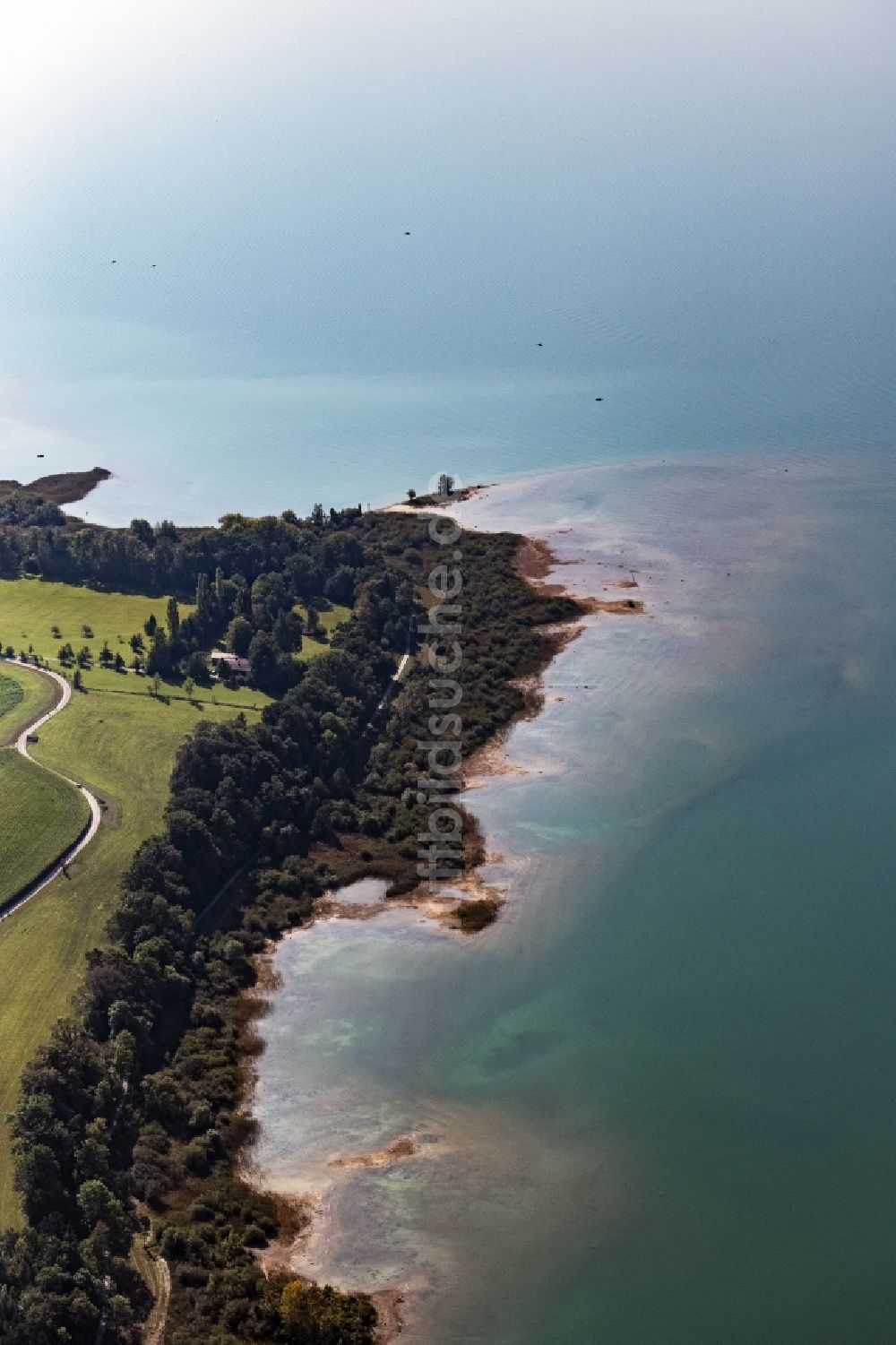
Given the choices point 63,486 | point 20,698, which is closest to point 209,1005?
point 20,698

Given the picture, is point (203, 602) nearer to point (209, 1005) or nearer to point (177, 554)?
point (177, 554)

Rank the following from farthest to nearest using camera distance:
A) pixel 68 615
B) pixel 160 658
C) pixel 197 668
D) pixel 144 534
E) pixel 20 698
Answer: pixel 144 534
pixel 68 615
pixel 160 658
pixel 197 668
pixel 20 698

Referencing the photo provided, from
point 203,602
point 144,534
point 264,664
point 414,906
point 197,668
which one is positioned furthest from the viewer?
point 144,534

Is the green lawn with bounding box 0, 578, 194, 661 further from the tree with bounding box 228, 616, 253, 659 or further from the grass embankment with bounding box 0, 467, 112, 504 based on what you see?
the grass embankment with bounding box 0, 467, 112, 504

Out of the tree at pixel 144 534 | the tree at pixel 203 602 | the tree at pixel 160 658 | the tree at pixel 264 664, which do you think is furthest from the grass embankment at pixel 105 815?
the tree at pixel 144 534

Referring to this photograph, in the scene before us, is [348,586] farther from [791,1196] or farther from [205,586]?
[791,1196]
